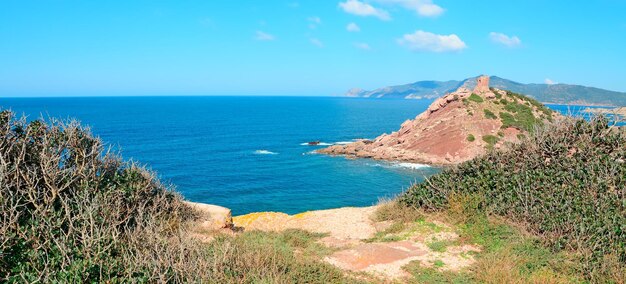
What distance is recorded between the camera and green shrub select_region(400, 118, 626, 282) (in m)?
11.4

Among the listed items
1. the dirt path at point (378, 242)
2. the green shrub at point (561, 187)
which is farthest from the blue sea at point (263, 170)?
the green shrub at point (561, 187)

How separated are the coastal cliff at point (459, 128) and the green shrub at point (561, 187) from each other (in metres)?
40.2

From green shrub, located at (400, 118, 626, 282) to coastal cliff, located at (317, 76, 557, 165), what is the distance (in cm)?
4017

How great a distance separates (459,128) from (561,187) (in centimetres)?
4962

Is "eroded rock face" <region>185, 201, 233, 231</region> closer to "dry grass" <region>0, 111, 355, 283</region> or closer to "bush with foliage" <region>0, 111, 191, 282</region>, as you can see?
"bush with foliage" <region>0, 111, 191, 282</region>

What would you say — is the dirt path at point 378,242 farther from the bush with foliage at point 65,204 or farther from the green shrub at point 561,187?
the bush with foliage at point 65,204

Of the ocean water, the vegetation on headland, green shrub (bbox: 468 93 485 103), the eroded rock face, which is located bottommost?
the ocean water

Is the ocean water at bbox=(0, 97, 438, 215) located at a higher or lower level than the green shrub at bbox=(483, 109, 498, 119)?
lower

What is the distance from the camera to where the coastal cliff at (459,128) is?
58.5 m

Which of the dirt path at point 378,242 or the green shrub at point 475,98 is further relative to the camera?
the green shrub at point 475,98

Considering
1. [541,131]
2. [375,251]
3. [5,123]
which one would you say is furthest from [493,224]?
[5,123]

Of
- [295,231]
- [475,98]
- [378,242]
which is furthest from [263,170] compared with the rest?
[378,242]

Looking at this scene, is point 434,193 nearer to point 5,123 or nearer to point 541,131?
point 541,131

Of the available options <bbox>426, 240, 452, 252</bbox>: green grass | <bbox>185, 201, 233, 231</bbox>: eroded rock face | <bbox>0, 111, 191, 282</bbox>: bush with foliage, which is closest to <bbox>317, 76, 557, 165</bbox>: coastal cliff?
<bbox>185, 201, 233, 231</bbox>: eroded rock face
